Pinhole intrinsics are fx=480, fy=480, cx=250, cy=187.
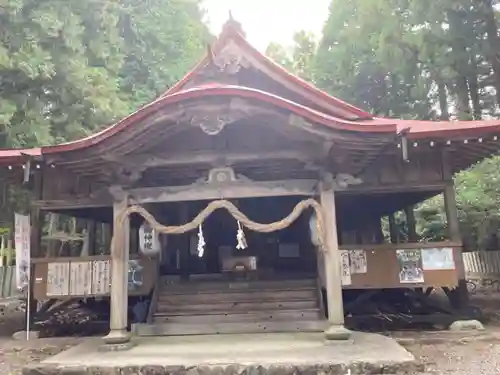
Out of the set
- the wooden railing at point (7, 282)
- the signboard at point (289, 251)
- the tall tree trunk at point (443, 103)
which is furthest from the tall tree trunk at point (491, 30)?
the wooden railing at point (7, 282)

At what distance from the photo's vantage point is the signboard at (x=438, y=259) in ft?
28.9

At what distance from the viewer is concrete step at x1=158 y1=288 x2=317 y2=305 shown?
9414 millimetres

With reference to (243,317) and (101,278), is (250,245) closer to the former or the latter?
(243,317)

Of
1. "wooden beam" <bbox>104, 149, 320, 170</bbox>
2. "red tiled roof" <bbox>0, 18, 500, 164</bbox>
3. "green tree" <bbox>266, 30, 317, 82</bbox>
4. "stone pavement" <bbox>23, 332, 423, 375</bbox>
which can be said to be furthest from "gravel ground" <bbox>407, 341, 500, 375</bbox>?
"green tree" <bbox>266, 30, 317, 82</bbox>

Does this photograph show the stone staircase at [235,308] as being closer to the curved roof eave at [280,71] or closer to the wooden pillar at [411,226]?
the curved roof eave at [280,71]

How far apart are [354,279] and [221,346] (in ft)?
9.87

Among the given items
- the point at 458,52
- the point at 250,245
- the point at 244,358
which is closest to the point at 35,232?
the point at 250,245

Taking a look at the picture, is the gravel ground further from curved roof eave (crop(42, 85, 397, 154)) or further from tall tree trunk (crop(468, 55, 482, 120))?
tall tree trunk (crop(468, 55, 482, 120))

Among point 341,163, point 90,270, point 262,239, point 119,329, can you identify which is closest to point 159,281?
point 90,270

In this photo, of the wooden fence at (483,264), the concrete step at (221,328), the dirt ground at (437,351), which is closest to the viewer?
the dirt ground at (437,351)

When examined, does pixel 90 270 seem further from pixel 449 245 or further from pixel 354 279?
pixel 449 245

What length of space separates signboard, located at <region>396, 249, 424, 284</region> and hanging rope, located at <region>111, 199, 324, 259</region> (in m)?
2.03

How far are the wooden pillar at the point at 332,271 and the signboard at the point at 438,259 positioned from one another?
2.11m

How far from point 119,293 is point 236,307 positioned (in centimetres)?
240
